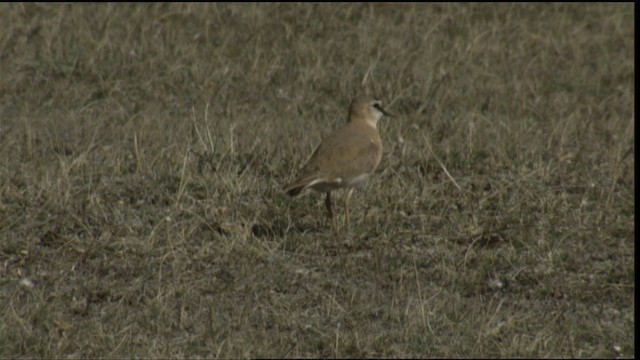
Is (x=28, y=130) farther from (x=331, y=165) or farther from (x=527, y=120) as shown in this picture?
(x=527, y=120)

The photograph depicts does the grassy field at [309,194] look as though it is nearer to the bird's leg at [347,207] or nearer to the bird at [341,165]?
the bird's leg at [347,207]

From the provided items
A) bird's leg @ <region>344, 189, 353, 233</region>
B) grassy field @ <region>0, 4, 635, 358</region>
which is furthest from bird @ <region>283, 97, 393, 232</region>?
grassy field @ <region>0, 4, 635, 358</region>

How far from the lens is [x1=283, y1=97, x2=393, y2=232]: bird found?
775 cm

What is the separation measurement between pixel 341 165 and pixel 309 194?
712 millimetres

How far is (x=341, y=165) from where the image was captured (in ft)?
25.7

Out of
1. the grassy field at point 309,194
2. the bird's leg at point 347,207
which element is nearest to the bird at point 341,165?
the bird's leg at point 347,207

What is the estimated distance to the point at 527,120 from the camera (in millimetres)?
10336

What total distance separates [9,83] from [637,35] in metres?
5.25

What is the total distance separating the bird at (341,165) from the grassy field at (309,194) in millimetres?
A: 203

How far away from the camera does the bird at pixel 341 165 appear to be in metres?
7.75

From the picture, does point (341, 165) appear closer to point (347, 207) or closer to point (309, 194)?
point (347, 207)

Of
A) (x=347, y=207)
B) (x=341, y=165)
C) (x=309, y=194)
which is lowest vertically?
(x=309, y=194)

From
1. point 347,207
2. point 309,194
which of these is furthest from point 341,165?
point 309,194

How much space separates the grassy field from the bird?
0.20 meters
